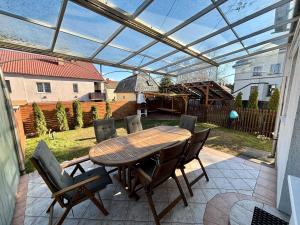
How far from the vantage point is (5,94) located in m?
2.82

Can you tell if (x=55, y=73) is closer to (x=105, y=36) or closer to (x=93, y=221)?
(x=105, y=36)

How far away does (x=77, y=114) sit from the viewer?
7133 mm

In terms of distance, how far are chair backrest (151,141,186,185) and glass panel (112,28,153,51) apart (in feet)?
8.80

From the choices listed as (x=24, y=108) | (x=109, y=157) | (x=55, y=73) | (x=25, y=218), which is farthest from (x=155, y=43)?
(x=55, y=73)

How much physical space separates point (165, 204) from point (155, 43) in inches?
141

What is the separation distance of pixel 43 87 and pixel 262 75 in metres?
19.2

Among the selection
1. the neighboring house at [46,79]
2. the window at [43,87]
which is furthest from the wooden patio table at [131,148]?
the window at [43,87]

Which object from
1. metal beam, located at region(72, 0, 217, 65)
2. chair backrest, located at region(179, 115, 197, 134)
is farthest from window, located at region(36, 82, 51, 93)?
chair backrest, located at region(179, 115, 197, 134)

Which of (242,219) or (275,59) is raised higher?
(275,59)

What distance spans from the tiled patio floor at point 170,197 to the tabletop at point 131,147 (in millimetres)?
755

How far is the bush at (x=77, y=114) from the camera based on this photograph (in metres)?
7.10

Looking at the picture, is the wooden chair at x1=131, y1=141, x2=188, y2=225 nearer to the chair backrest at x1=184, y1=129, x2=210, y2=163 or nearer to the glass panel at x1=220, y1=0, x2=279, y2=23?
the chair backrest at x1=184, y1=129, x2=210, y2=163

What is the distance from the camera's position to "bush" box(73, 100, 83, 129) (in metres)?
7.10

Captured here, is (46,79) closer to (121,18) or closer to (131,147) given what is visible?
(121,18)
